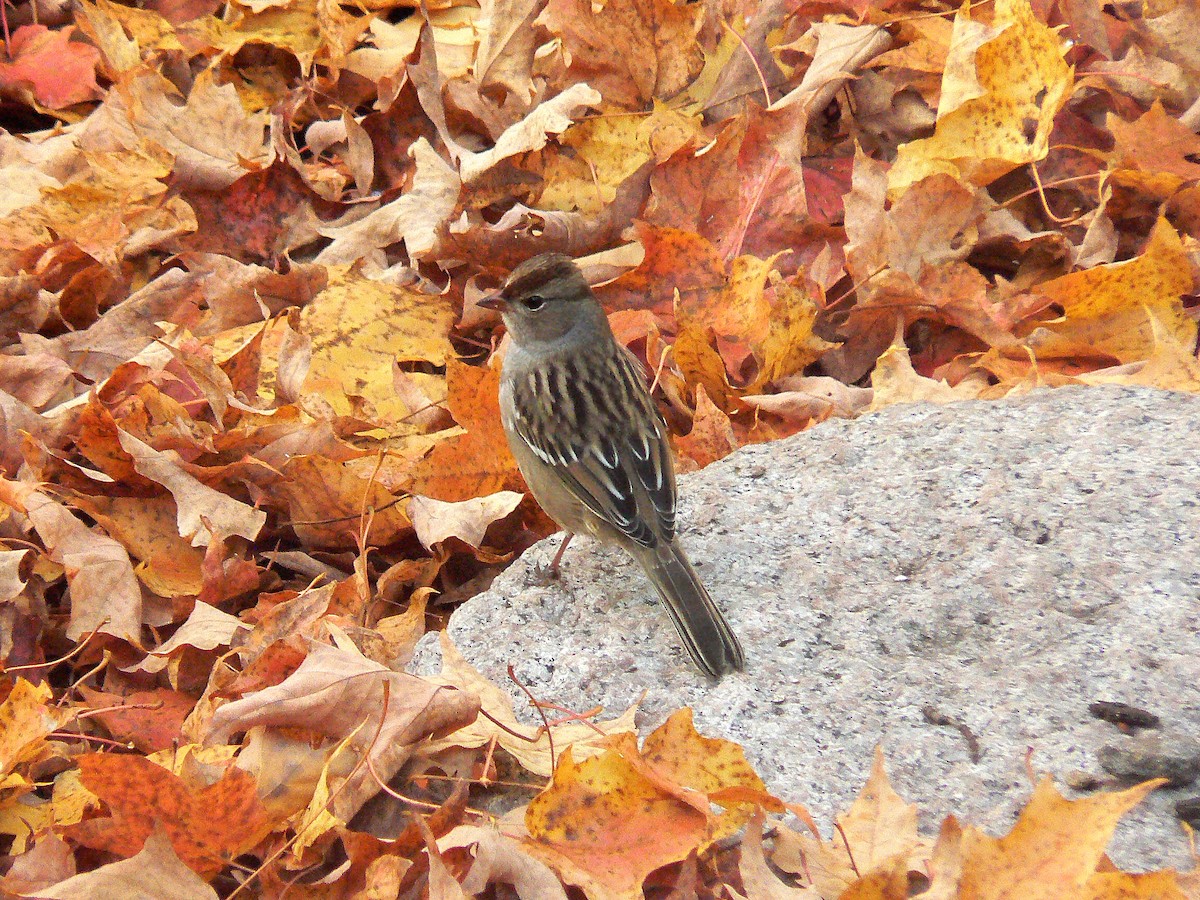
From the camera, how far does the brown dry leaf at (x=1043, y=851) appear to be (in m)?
2.39

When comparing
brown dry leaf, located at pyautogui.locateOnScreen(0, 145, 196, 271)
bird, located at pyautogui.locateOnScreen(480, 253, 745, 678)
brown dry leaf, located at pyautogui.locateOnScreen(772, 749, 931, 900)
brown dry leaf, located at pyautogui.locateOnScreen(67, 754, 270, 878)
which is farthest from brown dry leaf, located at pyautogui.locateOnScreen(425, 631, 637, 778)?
brown dry leaf, located at pyautogui.locateOnScreen(0, 145, 196, 271)

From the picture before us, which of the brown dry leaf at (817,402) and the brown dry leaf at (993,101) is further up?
the brown dry leaf at (993,101)

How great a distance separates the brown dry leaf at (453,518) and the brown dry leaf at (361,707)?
100cm

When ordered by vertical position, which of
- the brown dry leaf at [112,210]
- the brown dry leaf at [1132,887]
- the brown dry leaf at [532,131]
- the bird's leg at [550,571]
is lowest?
the brown dry leaf at [1132,887]

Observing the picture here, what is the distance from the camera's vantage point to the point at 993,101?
16.8 ft

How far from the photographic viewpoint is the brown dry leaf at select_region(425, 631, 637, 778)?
321 cm

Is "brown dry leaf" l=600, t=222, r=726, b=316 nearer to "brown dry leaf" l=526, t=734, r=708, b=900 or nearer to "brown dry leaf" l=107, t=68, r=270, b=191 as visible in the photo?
"brown dry leaf" l=107, t=68, r=270, b=191

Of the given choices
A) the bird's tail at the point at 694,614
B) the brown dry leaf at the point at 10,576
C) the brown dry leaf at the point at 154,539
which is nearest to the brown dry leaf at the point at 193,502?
the brown dry leaf at the point at 154,539

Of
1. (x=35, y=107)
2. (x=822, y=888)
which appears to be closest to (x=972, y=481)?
(x=822, y=888)

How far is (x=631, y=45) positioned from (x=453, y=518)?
2.65 metres

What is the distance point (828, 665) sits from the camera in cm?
346

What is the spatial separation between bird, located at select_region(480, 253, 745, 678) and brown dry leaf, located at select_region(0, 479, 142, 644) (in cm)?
139

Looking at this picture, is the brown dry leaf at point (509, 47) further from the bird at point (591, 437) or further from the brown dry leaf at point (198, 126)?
the bird at point (591, 437)

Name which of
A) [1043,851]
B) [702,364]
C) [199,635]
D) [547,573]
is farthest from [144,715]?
[1043,851]
